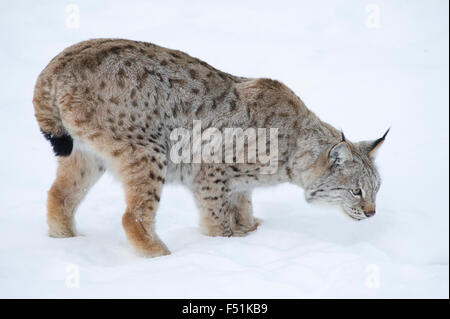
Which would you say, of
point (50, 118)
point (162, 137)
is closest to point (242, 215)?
point (162, 137)

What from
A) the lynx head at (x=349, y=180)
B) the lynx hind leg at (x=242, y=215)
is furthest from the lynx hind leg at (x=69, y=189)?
the lynx head at (x=349, y=180)

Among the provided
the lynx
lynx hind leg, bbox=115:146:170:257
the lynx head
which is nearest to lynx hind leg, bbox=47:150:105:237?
the lynx

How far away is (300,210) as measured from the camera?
5434 mm

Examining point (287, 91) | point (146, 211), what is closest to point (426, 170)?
point (287, 91)

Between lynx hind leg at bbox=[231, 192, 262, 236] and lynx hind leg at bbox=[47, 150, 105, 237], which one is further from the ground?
lynx hind leg at bbox=[47, 150, 105, 237]

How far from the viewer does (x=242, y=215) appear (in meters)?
5.06

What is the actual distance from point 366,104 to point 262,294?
5215 millimetres

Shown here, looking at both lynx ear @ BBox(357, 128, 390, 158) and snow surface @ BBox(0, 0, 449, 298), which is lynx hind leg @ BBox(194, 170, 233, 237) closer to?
snow surface @ BBox(0, 0, 449, 298)

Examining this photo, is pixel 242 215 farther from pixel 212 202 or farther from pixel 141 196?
pixel 141 196

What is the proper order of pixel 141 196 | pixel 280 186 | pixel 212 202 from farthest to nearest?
pixel 280 186 → pixel 212 202 → pixel 141 196

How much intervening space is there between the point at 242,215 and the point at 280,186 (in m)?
0.76

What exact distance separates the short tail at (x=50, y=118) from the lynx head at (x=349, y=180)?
2171 mm

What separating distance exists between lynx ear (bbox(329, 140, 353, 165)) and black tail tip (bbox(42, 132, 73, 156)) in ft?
7.08

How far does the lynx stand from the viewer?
159 inches
